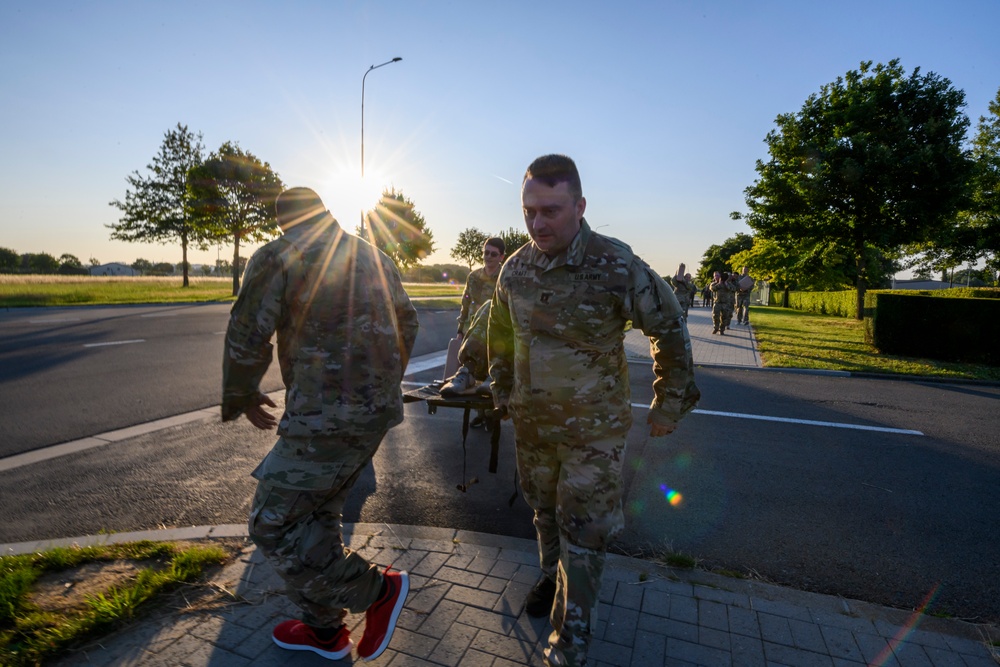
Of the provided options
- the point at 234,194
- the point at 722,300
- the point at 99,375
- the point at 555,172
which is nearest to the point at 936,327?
the point at 722,300

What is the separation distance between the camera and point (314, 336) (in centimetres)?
222

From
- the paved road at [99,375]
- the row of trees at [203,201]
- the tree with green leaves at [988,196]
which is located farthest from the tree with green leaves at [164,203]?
the tree with green leaves at [988,196]

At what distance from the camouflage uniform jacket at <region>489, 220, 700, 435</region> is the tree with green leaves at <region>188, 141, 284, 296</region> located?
112ft

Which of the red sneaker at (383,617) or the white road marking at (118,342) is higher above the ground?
the white road marking at (118,342)

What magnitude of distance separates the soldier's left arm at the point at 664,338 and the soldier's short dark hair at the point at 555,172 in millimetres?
445

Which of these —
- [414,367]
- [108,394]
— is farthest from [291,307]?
[414,367]

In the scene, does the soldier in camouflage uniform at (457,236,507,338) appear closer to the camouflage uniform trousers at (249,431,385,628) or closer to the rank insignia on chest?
the rank insignia on chest

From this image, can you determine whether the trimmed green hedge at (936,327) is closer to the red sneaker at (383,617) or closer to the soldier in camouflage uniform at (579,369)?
the soldier in camouflage uniform at (579,369)

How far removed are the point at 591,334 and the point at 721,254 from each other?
9121 cm

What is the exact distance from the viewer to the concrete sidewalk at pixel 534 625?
2.36 meters

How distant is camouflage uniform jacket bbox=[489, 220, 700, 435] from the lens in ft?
7.49

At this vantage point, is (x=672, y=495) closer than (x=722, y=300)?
Yes

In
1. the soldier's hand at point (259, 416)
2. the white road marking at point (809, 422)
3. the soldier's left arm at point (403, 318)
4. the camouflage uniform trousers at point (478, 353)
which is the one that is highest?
the soldier's left arm at point (403, 318)

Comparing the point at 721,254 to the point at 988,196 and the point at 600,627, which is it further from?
the point at 600,627
